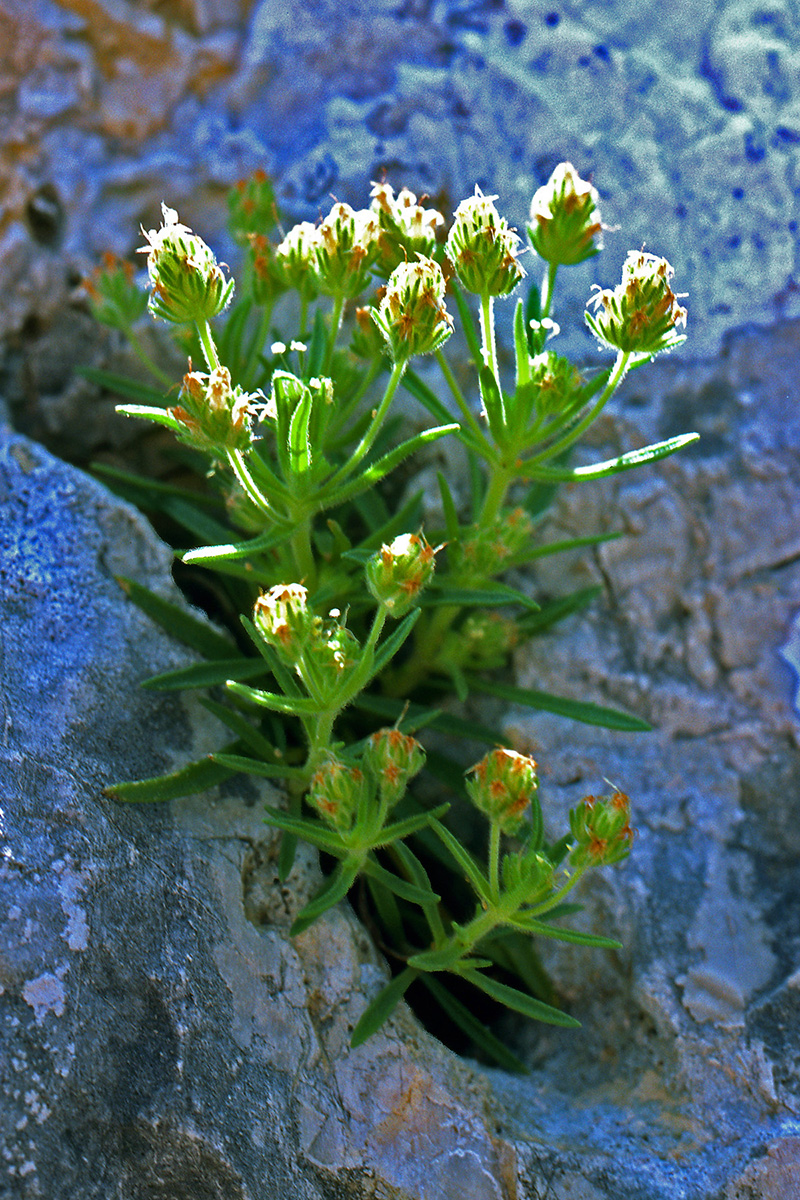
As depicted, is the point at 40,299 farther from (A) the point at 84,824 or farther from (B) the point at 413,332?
(A) the point at 84,824

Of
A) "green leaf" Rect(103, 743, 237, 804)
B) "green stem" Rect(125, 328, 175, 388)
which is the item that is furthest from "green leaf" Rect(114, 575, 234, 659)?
"green stem" Rect(125, 328, 175, 388)

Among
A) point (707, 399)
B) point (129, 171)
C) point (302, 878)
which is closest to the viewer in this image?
point (302, 878)

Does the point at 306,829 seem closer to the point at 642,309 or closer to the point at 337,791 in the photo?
the point at 337,791

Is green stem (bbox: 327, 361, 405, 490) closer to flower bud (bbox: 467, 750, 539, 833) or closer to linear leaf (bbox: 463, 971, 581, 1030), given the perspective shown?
flower bud (bbox: 467, 750, 539, 833)

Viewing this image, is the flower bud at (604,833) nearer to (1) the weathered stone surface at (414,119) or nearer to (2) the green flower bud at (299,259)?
(2) the green flower bud at (299,259)

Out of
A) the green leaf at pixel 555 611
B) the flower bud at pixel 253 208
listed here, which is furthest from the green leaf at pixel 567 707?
the flower bud at pixel 253 208

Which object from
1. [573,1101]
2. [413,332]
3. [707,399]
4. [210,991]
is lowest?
[573,1101]

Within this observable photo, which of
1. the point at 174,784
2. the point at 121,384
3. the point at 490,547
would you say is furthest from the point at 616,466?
the point at 121,384

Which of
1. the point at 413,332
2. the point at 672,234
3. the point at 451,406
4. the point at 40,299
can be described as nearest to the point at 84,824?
the point at 413,332
